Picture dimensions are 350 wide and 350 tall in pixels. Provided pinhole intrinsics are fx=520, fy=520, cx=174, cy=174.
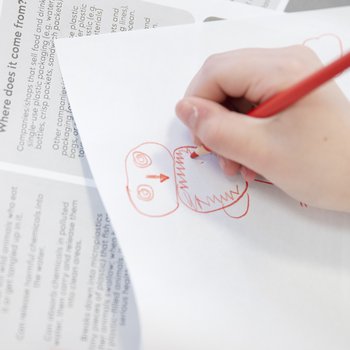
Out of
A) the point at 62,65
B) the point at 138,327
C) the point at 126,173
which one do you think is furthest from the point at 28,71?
the point at 138,327

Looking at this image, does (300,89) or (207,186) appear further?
(207,186)

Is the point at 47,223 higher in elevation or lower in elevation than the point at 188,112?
lower

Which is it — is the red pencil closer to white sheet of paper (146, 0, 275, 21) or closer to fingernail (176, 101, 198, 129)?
fingernail (176, 101, 198, 129)

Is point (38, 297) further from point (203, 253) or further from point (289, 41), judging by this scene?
point (289, 41)

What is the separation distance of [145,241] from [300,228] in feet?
0.44

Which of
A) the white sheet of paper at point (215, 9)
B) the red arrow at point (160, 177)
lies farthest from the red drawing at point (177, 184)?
the white sheet of paper at point (215, 9)

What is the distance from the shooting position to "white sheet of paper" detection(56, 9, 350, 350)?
1.34 ft

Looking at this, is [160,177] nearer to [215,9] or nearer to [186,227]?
[186,227]

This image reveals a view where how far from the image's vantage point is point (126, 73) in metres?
0.46

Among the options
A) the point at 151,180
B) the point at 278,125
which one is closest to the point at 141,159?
the point at 151,180

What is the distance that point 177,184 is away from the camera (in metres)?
0.44

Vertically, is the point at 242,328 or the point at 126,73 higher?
the point at 126,73

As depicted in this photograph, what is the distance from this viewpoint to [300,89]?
1.12 ft

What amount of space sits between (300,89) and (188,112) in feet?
0.31
